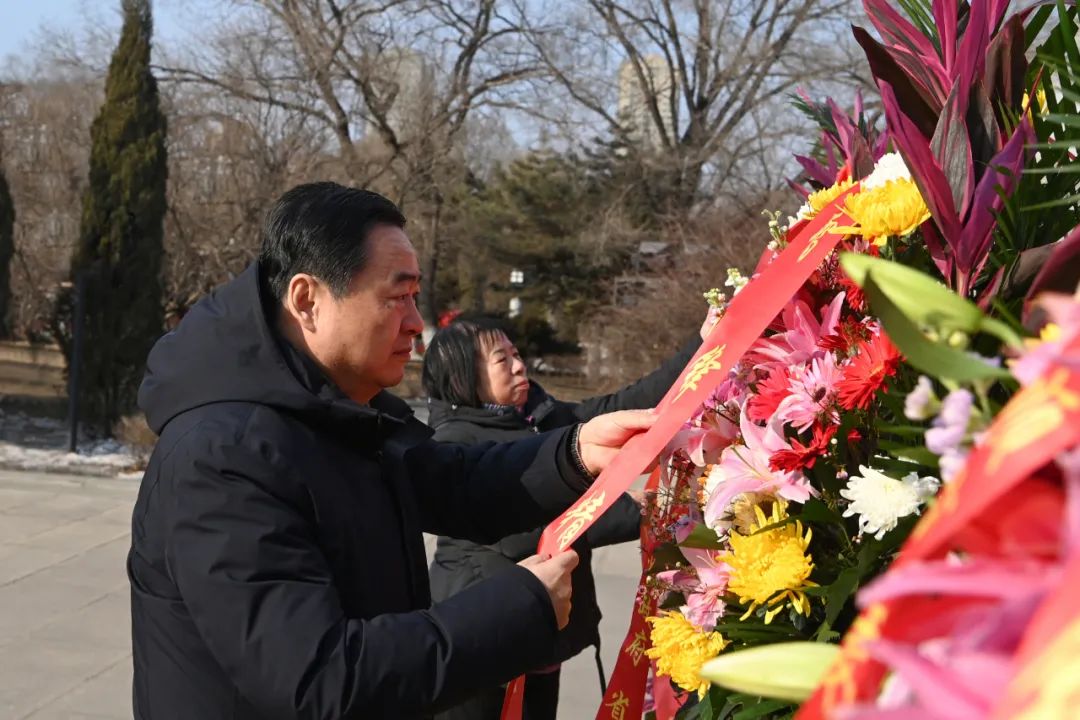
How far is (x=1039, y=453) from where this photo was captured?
512 millimetres

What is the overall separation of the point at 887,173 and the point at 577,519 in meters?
0.66

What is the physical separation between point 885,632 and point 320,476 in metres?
1.23

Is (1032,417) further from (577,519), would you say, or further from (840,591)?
(577,519)

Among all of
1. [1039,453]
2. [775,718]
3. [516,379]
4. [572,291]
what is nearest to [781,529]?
[775,718]

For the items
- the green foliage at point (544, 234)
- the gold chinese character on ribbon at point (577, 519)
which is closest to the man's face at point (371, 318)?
the gold chinese character on ribbon at point (577, 519)

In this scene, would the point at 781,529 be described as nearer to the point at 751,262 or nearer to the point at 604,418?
the point at 604,418

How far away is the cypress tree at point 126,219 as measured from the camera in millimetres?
11477

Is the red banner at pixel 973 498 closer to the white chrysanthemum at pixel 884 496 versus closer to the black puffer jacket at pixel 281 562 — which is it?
the white chrysanthemum at pixel 884 496

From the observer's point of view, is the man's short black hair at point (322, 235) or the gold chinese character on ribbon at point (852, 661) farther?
the man's short black hair at point (322, 235)

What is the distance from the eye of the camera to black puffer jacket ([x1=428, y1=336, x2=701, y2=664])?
10.6 ft

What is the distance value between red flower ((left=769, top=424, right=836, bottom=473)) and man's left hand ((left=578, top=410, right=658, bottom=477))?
1.70 feet

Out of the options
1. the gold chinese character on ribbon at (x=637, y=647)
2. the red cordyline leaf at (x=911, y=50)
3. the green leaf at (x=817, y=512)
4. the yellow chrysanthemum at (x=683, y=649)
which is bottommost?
the gold chinese character on ribbon at (x=637, y=647)

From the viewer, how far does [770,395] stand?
148 cm

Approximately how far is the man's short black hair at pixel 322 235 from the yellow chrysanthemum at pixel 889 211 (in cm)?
77
